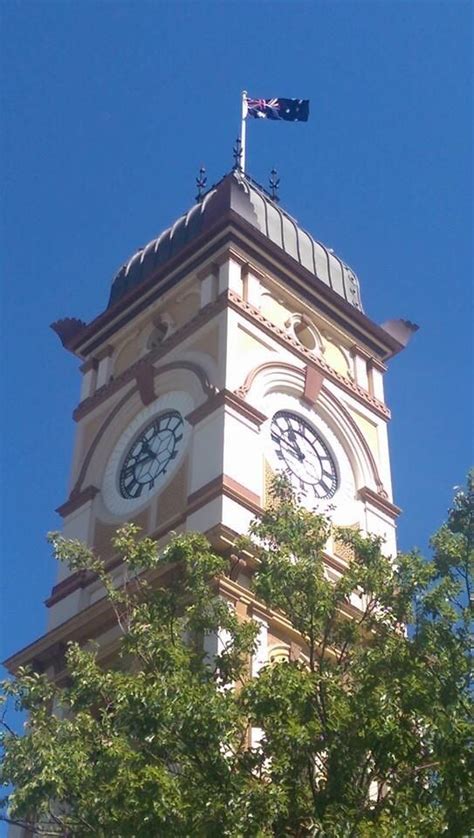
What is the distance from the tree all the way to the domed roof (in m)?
13.8

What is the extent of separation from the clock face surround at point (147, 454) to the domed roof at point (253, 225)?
3.72 metres

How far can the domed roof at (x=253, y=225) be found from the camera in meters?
28.7

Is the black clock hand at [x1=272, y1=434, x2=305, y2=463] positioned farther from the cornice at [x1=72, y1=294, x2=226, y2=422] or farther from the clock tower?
the cornice at [x1=72, y1=294, x2=226, y2=422]

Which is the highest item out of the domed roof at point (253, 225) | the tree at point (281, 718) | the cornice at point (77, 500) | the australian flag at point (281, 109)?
the australian flag at point (281, 109)

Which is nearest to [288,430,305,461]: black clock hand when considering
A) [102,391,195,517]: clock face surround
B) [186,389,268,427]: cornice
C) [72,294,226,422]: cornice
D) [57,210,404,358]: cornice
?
[186,389,268,427]: cornice

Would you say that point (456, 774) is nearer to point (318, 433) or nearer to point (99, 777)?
point (99, 777)

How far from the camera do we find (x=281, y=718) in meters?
14.0

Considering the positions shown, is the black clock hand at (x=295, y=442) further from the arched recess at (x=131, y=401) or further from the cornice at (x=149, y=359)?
the cornice at (x=149, y=359)

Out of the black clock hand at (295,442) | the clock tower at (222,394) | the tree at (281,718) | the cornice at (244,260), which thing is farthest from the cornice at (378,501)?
the tree at (281,718)

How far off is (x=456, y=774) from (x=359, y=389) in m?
15.8

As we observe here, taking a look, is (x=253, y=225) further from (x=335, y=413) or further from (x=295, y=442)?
(x=295, y=442)

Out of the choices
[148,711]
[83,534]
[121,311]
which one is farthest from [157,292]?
[148,711]

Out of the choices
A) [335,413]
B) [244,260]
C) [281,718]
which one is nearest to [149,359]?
[244,260]

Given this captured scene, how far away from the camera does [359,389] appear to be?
93.6 ft
